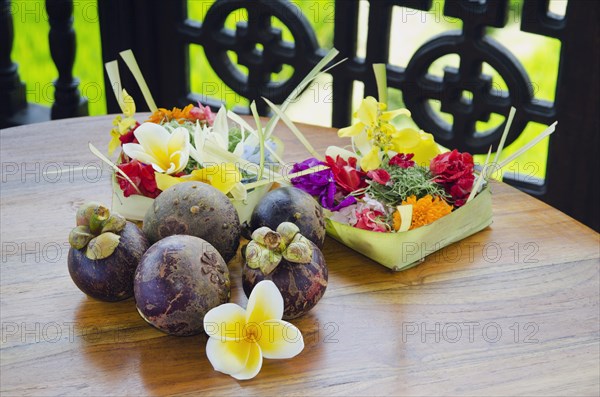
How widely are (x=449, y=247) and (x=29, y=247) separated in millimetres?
655

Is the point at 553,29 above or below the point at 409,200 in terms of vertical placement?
above

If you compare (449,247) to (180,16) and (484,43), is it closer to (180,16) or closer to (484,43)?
(484,43)

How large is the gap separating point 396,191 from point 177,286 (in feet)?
1.36

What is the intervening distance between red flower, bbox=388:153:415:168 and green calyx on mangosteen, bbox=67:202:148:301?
453 millimetres

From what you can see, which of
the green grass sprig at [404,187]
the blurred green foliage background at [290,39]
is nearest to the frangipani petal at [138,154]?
the green grass sprig at [404,187]

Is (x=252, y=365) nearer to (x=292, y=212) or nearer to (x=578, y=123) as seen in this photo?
(x=292, y=212)

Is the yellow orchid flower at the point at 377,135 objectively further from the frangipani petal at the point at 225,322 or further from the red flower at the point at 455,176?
the frangipani petal at the point at 225,322

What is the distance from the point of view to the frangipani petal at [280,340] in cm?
101

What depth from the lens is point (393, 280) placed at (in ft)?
3.95

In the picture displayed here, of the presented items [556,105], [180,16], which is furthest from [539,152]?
[180,16]

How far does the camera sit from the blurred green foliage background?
2814 mm

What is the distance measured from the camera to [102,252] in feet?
3.48

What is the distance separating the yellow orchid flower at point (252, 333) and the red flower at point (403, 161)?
396 mm

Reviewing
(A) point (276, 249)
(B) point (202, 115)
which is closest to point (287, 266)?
(A) point (276, 249)
